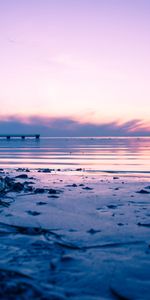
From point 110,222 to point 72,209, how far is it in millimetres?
1528

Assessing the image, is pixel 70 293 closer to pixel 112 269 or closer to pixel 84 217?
pixel 112 269

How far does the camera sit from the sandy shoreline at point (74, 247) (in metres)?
3.89

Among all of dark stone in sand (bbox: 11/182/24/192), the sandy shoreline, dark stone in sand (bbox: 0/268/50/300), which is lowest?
dark stone in sand (bbox: 0/268/50/300)

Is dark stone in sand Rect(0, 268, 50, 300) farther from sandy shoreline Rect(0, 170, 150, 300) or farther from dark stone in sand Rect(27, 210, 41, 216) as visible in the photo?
dark stone in sand Rect(27, 210, 41, 216)

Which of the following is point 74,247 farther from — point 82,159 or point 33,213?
point 82,159

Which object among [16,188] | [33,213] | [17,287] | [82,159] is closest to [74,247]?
[17,287]

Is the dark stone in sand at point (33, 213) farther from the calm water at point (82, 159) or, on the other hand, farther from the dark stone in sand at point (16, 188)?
the calm water at point (82, 159)

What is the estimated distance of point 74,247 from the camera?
17.5 ft

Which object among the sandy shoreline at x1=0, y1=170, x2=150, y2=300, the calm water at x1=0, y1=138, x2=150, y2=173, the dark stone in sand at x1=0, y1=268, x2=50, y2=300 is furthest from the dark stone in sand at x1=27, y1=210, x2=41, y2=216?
the calm water at x1=0, y1=138, x2=150, y2=173

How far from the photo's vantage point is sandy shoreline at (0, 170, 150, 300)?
3.89m

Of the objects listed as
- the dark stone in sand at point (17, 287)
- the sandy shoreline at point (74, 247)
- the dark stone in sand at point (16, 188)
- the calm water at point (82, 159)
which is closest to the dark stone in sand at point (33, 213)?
the sandy shoreline at point (74, 247)

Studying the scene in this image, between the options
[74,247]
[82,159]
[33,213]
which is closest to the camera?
[74,247]

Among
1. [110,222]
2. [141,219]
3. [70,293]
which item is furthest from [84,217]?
[70,293]

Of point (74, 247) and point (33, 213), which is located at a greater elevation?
point (33, 213)
